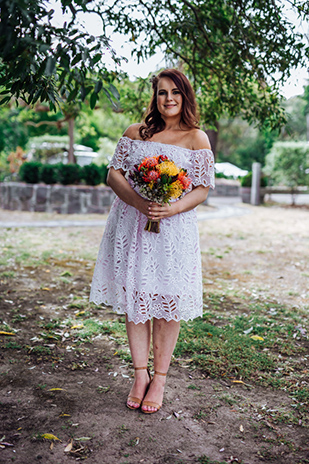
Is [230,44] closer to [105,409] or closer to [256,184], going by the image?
[105,409]

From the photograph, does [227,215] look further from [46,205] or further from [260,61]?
[260,61]

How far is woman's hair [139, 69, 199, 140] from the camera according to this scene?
2.69 metres

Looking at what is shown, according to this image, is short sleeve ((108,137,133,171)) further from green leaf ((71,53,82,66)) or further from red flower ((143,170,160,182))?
green leaf ((71,53,82,66))

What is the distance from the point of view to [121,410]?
2631 millimetres

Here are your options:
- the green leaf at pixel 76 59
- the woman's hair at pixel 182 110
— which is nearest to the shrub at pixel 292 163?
the woman's hair at pixel 182 110

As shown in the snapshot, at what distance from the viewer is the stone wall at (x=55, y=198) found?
1184cm

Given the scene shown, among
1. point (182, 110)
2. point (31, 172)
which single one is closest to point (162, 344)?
point (182, 110)

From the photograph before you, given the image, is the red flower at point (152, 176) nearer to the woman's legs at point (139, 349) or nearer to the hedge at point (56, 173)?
the woman's legs at point (139, 349)

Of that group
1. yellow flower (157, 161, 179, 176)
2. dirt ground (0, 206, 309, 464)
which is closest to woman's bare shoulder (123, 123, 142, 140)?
yellow flower (157, 161, 179, 176)

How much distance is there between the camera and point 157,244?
263cm

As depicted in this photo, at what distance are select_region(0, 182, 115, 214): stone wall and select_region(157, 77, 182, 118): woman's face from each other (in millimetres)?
9429

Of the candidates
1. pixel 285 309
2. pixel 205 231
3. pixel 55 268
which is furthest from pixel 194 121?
pixel 205 231

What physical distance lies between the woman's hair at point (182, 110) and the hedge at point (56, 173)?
31.8 ft

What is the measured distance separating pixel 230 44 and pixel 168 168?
2.81 m
